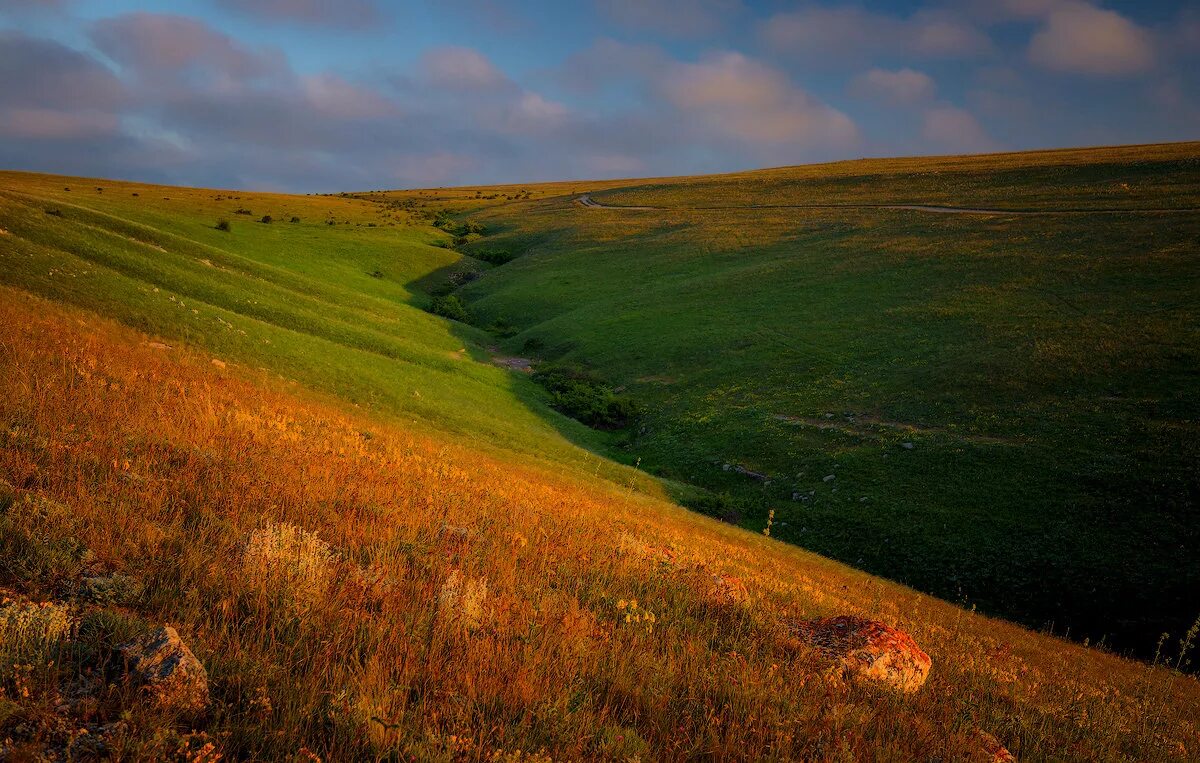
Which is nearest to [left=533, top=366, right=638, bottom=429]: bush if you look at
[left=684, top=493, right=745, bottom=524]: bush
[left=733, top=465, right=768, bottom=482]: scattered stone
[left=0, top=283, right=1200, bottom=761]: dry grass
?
[left=733, top=465, right=768, bottom=482]: scattered stone

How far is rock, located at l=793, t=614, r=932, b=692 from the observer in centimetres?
656

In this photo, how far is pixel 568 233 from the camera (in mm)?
99000

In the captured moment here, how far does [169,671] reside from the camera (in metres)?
3.68

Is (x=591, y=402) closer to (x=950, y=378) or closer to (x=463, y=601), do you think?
(x=950, y=378)

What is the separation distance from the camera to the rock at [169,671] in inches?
141

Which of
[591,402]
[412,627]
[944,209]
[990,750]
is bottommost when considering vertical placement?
[591,402]

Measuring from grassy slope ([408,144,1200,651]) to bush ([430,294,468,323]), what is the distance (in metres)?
2.13

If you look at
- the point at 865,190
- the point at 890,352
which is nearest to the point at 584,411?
the point at 890,352

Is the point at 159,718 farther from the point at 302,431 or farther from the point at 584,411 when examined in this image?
the point at 584,411

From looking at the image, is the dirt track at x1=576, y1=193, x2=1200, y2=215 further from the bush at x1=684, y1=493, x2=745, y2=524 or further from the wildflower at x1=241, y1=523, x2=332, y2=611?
the wildflower at x1=241, y1=523, x2=332, y2=611

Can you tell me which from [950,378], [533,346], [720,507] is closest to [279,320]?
[533,346]

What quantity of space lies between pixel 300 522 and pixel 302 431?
6.53 meters

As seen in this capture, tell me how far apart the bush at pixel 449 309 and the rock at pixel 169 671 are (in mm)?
62436

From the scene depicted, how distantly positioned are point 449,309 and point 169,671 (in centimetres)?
6464
